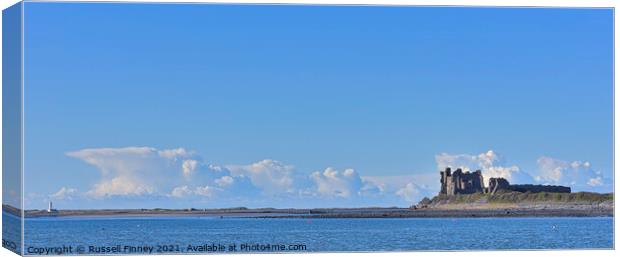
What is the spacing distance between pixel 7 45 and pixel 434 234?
704 inches

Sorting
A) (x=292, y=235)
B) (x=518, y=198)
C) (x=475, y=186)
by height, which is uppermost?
(x=475, y=186)

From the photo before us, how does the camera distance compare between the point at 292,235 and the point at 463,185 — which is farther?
the point at 463,185

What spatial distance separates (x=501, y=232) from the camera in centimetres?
4766

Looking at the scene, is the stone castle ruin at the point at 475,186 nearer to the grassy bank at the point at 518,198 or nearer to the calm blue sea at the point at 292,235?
the grassy bank at the point at 518,198

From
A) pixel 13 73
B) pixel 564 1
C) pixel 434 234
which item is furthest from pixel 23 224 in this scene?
pixel 434 234

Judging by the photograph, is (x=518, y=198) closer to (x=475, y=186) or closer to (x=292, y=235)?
(x=475, y=186)

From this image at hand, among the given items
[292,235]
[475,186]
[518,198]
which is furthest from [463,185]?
[292,235]

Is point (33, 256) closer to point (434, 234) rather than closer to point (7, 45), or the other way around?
point (7, 45)

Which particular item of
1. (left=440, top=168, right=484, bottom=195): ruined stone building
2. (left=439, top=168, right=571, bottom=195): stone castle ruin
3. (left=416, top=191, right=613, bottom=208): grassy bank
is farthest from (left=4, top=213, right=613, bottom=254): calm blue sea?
(left=440, top=168, right=484, bottom=195): ruined stone building

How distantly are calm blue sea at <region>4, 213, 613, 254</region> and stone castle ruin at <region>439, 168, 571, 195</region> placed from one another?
1320 mm

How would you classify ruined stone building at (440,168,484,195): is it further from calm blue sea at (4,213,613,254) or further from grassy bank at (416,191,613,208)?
calm blue sea at (4,213,613,254)

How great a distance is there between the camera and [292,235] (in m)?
43.7

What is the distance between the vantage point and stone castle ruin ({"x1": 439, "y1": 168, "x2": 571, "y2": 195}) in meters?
49.1

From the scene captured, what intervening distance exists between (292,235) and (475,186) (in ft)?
61.0
